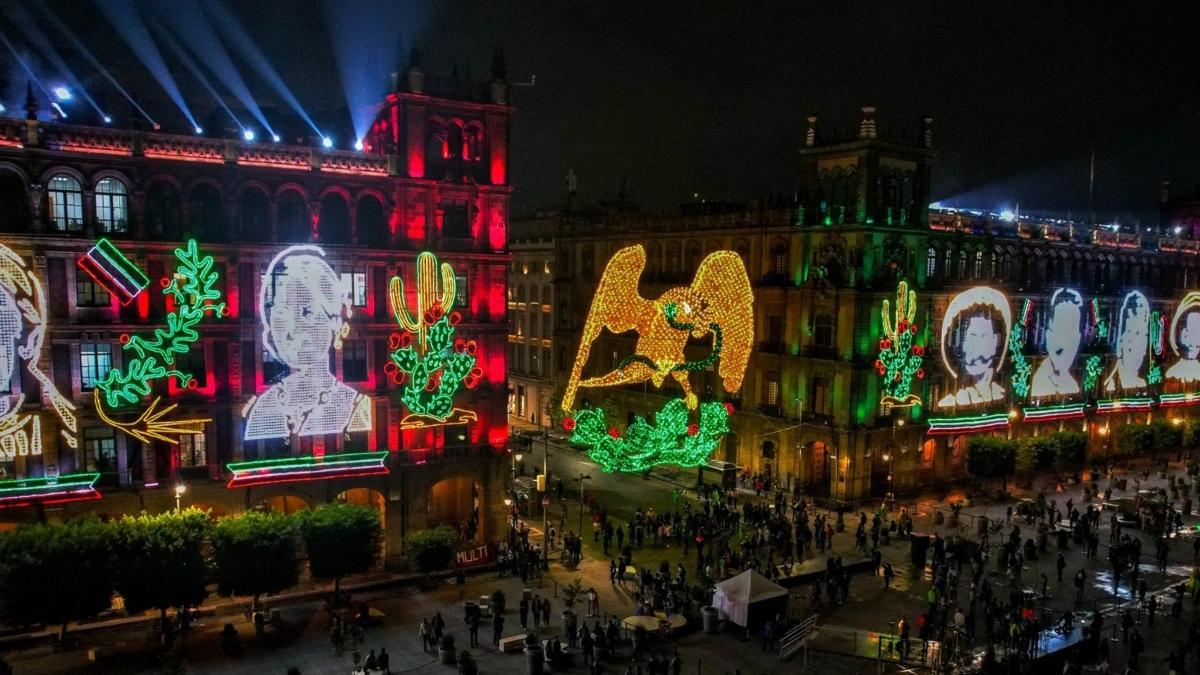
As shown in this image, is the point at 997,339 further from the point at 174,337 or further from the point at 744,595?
the point at 174,337

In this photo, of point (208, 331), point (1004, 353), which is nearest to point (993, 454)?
point (1004, 353)

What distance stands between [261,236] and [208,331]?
201 inches

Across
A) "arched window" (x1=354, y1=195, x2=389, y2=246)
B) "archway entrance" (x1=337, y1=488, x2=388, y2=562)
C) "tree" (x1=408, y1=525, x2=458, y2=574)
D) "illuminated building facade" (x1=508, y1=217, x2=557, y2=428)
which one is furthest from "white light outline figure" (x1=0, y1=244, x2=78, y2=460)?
"illuminated building facade" (x1=508, y1=217, x2=557, y2=428)

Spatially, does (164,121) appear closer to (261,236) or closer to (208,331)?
(261,236)

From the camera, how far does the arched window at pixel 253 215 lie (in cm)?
4056

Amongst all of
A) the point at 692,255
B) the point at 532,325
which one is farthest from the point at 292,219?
the point at 532,325

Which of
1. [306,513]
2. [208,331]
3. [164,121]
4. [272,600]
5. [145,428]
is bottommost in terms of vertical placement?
[272,600]

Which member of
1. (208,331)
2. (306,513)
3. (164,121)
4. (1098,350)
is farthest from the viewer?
(1098,350)

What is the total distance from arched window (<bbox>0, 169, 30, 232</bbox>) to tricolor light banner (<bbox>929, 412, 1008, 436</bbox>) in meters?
54.3

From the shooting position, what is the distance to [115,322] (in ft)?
124

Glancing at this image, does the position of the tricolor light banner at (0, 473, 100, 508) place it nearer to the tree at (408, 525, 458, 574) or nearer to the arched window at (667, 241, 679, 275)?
the tree at (408, 525, 458, 574)

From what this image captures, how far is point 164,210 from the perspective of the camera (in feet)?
128

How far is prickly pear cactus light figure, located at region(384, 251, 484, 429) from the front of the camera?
4366 centimetres

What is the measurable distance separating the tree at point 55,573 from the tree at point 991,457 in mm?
52252
